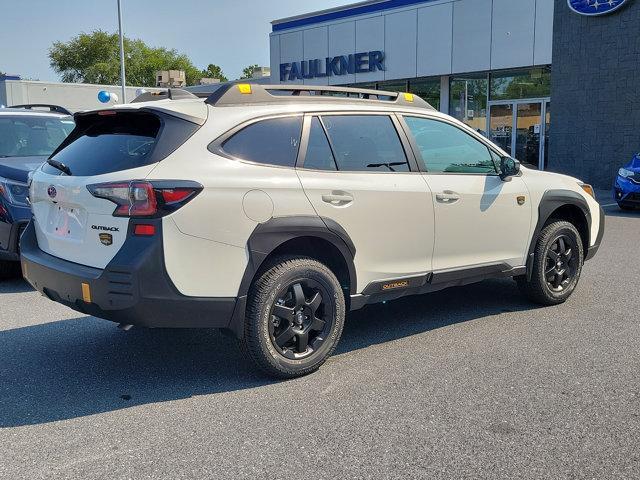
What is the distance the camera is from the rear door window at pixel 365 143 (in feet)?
14.6

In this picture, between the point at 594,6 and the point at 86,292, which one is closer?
the point at 86,292

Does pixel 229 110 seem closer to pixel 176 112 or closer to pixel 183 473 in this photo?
pixel 176 112

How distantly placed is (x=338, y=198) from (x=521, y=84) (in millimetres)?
18143

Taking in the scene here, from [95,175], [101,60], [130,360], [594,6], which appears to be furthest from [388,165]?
[101,60]

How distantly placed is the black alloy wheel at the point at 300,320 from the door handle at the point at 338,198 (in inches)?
20.5

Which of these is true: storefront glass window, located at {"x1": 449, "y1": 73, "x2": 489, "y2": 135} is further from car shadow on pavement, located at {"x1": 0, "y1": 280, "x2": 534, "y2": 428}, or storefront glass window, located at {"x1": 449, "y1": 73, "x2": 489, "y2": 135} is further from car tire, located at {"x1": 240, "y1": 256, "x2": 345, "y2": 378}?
car tire, located at {"x1": 240, "y1": 256, "x2": 345, "y2": 378}

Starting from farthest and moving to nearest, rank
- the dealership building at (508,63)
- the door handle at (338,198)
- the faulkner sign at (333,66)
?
1. the faulkner sign at (333,66)
2. the dealership building at (508,63)
3. the door handle at (338,198)

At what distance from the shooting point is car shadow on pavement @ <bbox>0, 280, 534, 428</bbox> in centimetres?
387

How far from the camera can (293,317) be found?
13.5ft

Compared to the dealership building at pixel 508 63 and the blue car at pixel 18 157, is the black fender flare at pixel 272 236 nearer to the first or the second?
the blue car at pixel 18 157

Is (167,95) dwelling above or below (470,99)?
below

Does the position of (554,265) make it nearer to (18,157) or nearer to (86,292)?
(86,292)

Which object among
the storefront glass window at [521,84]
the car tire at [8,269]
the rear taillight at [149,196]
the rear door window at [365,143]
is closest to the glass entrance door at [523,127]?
the storefront glass window at [521,84]

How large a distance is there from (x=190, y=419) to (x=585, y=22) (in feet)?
56.4
